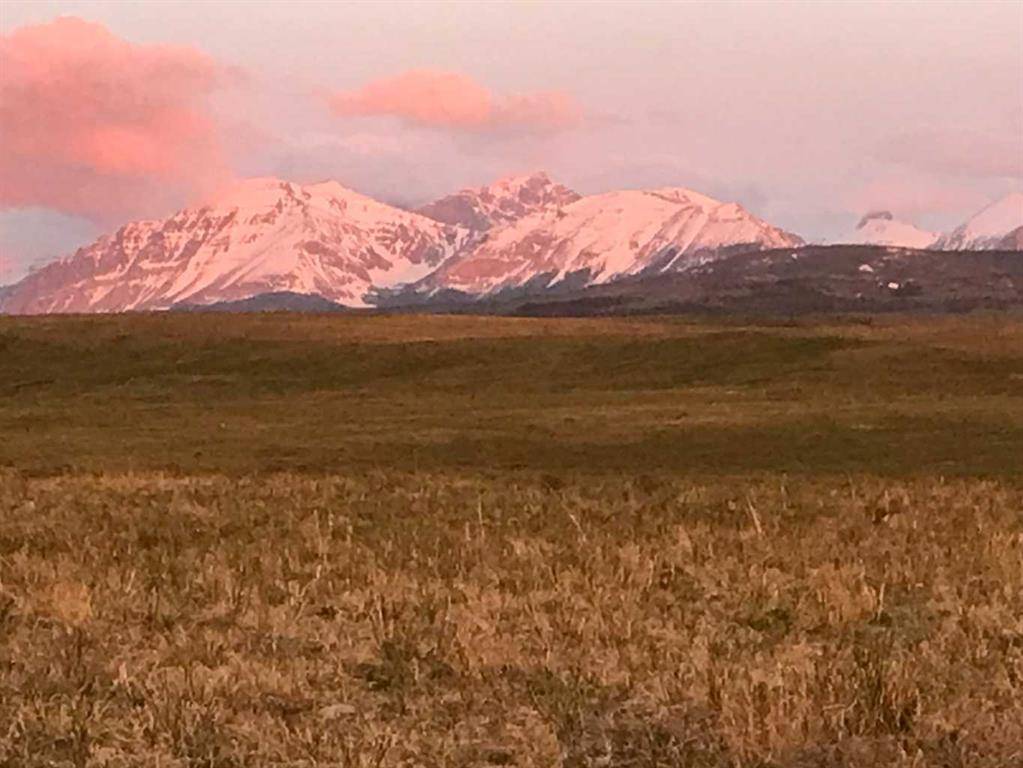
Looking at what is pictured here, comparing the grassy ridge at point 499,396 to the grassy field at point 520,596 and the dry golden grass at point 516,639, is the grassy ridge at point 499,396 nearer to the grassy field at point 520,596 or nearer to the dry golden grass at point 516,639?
the grassy field at point 520,596

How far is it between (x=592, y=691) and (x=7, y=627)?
27.0 feet

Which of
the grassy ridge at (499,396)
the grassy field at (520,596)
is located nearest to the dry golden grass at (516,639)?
the grassy field at (520,596)

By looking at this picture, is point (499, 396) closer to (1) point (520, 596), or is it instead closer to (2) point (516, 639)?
(1) point (520, 596)

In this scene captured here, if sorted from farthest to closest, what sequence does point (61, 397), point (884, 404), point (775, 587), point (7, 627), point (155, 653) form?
1. point (61, 397)
2. point (884, 404)
3. point (775, 587)
4. point (7, 627)
5. point (155, 653)

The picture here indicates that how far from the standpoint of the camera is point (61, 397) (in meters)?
86.1

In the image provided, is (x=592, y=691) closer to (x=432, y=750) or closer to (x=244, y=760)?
(x=432, y=750)

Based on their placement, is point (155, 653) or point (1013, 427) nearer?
point (155, 653)

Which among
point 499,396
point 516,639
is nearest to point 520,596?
point 516,639

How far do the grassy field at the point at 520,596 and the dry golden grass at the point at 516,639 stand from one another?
0.19ft

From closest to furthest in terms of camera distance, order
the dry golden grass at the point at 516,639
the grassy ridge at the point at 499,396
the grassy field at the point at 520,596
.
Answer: the dry golden grass at the point at 516,639 < the grassy field at the point at 520,596 < the grassy ridge at the point at 499,396

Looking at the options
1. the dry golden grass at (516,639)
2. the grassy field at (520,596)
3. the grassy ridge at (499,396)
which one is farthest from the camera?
the grassy ridge at (499,396)

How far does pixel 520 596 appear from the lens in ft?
58.2

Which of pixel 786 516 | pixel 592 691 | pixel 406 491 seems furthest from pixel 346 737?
pixel 406 491

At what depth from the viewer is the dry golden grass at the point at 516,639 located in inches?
436
